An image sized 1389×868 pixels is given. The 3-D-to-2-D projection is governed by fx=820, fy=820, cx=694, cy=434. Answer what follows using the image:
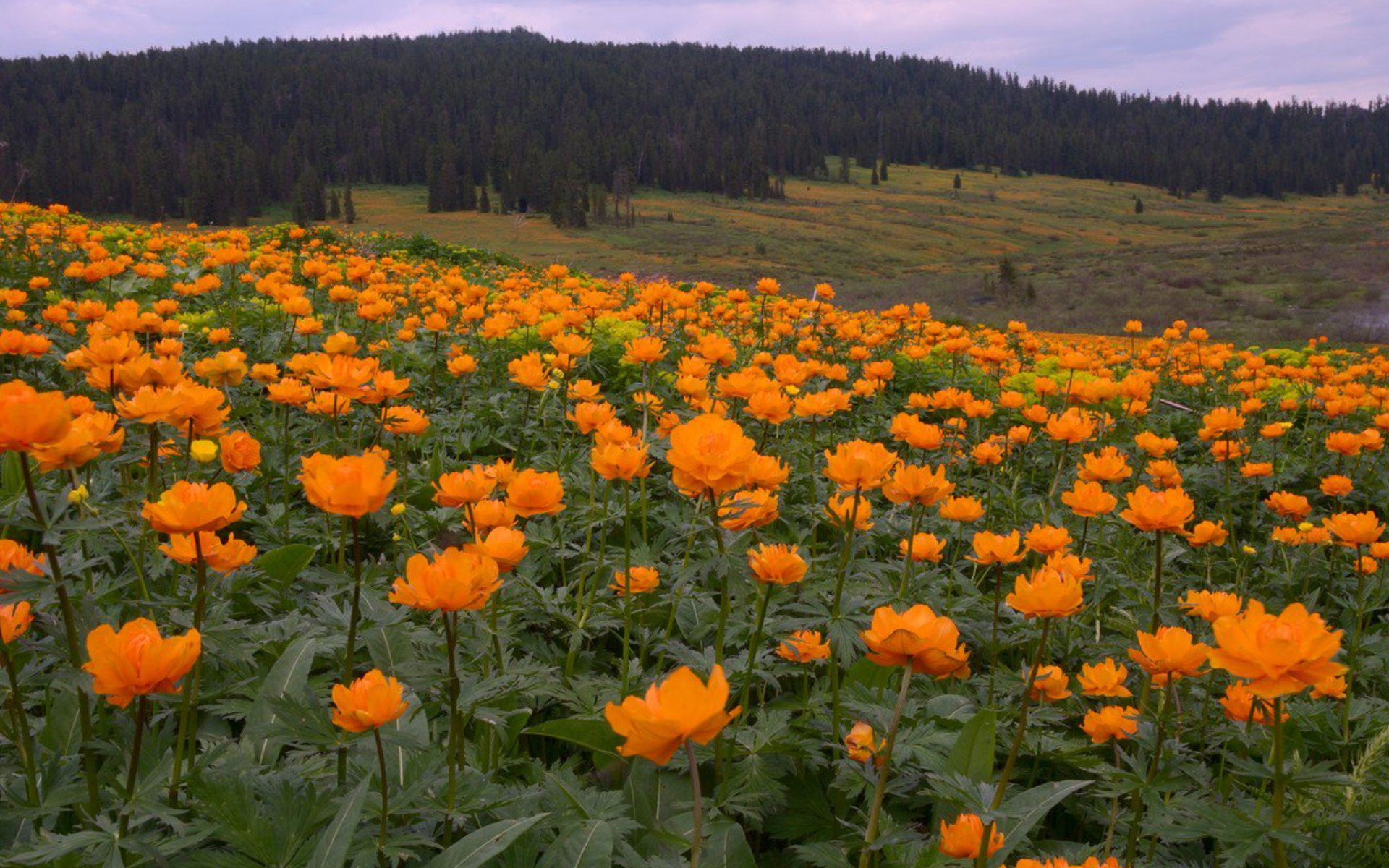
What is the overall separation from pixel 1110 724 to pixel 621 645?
1437 millimetres

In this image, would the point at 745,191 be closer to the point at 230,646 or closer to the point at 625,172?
the point at 625,172

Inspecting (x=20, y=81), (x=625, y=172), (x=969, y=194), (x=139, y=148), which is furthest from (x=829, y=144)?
(x=20, y=81)

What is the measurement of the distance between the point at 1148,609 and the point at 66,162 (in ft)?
292

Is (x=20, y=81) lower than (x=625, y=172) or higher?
higher

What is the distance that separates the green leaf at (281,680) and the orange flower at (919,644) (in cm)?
116

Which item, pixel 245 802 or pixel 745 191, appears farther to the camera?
pixel 745 191

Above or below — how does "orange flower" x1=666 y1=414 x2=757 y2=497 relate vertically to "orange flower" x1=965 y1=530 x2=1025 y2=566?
above

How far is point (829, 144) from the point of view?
392 ft

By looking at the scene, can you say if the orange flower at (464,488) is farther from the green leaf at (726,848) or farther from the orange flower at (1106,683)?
the orange flower at (1106,683)

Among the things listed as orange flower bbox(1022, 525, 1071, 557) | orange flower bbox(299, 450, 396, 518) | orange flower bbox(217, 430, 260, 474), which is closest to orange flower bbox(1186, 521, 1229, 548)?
orange flower bbox(1022, 525, 1071, 557)

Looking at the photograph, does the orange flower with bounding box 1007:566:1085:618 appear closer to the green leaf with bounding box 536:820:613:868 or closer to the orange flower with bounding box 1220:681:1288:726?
the orange flower with bounding box 1220:681:1288:726

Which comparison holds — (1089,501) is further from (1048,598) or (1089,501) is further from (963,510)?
(1048,598)

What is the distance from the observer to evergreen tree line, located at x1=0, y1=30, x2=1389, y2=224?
71.3 meters

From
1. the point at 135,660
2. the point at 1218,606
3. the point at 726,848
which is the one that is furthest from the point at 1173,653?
the point at 135,660
